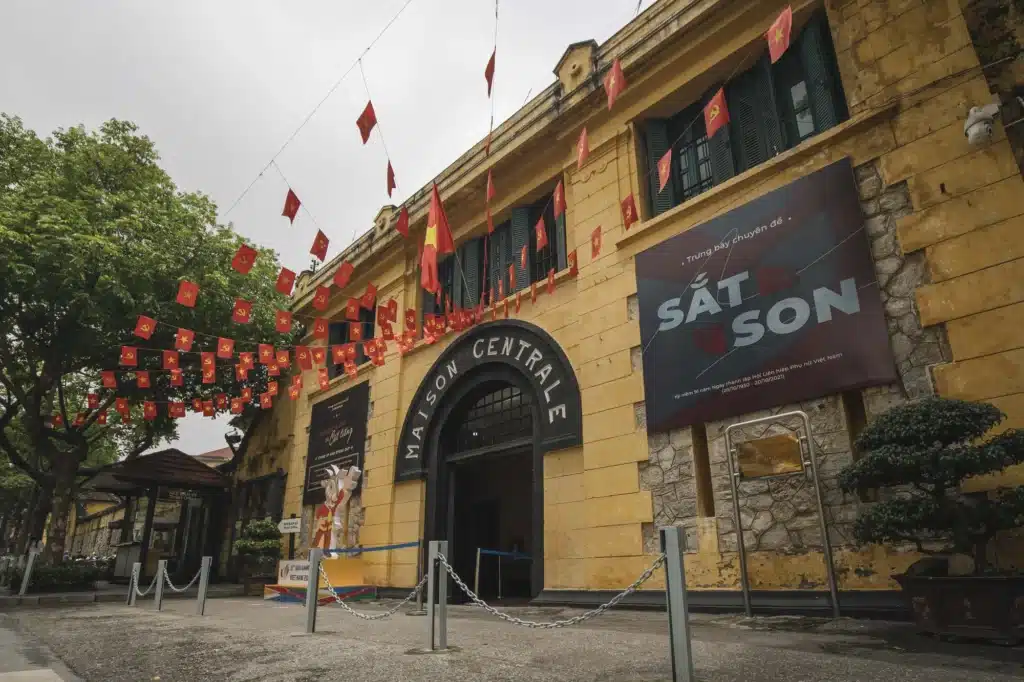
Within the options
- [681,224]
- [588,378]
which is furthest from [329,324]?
[681,224]

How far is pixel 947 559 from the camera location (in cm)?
545

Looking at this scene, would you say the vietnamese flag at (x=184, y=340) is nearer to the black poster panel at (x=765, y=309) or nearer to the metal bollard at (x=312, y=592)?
the metal bollard at (x=312, y=592)

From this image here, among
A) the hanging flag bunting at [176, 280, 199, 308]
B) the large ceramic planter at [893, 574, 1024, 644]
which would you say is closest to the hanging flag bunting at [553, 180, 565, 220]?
the hanging flag bunting at [176, 280, 199, 308]

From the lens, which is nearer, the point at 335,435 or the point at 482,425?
the point at 482,425

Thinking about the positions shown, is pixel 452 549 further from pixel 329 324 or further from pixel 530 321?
pixel 329 324

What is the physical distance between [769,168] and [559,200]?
3489 mm

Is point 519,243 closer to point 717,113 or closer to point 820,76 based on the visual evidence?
point 717,113

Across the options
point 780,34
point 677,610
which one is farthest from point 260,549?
point 780,34

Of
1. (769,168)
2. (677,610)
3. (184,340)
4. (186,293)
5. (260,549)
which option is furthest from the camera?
Answer: (260,549)

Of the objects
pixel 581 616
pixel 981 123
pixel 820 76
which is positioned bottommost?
pixel 581 616

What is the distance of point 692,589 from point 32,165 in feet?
60.7

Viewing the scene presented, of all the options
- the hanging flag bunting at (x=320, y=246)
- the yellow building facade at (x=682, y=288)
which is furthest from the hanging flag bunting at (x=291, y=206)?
the yellow building facade at (x=682, y=288)

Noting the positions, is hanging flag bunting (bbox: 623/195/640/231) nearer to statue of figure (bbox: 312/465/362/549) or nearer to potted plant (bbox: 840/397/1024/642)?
potted plant (bbox: 840/397/1024/642)

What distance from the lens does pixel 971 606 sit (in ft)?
14.9
